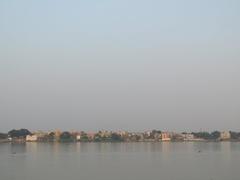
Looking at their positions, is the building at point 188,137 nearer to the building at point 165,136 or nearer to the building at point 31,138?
the building at point 165,136

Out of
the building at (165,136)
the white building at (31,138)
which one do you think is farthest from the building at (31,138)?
the building at (165,136)

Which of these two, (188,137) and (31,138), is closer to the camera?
(31,138)

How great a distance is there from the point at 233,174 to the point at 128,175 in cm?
752

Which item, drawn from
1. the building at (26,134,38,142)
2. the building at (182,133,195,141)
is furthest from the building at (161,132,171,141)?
the building at (26,134,38,142)

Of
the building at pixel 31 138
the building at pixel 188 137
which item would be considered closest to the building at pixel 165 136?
the building at pixel 188 137

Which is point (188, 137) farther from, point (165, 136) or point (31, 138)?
point (31, 138)

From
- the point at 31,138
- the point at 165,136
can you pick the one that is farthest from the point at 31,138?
the point at 165,136

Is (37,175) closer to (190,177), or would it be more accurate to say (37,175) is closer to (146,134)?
(190,177)

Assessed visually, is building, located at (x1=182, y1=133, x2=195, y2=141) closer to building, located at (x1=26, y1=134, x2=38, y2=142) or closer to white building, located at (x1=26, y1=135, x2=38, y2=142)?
building, located at (x1=26, y1=134, x2=38, y2=142)

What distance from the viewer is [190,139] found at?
555 ft

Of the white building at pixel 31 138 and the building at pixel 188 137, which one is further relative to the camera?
the building at pixel 188 137

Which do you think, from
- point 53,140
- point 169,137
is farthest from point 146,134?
point 53,140

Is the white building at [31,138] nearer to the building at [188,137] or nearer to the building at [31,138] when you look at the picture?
the building at [31,138]

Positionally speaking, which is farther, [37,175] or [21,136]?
[21,136]
